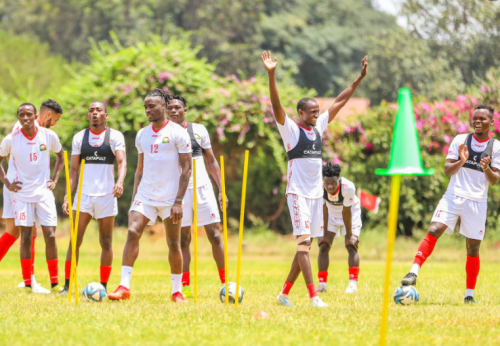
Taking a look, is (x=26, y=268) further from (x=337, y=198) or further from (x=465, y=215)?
(x=465, y=215)

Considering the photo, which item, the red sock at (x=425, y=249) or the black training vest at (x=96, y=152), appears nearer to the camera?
the red sock at (x=425, y=249)

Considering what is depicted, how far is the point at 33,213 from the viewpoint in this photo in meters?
10.1

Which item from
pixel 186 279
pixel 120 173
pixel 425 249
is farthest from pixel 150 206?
pixel 425 249

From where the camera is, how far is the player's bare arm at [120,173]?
918 centimetres

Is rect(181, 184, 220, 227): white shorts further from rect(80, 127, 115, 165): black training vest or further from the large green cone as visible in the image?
the large green cone

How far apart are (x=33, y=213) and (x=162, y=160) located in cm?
260

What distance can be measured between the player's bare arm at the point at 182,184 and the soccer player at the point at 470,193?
120 inches

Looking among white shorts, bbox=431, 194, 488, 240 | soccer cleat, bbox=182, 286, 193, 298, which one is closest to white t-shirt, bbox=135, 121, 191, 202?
soccer cleat, bbox=182, 286, 193, 298

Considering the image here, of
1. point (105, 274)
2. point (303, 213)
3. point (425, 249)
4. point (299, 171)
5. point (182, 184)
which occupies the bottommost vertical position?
point (105, 274)

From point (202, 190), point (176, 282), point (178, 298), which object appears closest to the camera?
point (178, 298)

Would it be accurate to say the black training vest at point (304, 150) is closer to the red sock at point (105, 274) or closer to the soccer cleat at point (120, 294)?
the soccer cleat at point (120, 294)

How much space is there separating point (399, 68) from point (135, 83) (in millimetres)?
18506

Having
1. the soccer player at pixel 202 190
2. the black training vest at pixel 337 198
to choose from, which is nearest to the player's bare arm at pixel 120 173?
the soccer player at pixel 202 190

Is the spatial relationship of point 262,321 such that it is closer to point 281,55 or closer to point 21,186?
point 21,186
